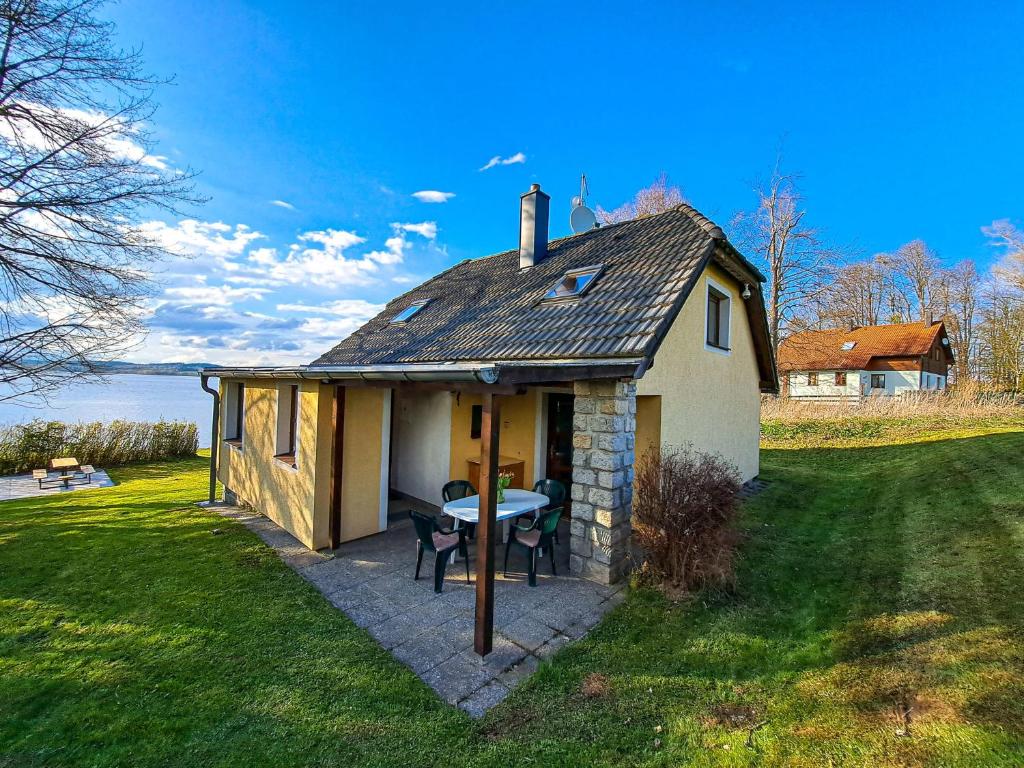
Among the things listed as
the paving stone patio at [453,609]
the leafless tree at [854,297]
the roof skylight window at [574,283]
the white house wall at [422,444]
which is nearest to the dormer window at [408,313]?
the white house wall at [422,444]

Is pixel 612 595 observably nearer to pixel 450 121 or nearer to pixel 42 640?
pixel 42 640

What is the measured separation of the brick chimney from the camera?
1070 centimetres

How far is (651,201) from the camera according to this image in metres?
20.1

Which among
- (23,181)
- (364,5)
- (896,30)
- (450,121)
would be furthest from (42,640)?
(896,30)

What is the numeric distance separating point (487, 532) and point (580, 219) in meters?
9.62

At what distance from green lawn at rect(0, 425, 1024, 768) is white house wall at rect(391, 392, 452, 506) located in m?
3.39

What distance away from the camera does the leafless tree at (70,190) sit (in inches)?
268

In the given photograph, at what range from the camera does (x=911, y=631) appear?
3.81 m

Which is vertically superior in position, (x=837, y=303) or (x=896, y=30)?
(x=896, y=30)

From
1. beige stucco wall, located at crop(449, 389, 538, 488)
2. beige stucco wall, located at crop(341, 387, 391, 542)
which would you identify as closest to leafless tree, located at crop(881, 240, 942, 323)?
beige stucco wall, located at crop(449, 389, 538, 488)

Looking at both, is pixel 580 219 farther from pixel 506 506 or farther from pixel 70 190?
pixel 70 190

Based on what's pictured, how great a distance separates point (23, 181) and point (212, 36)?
3.88m

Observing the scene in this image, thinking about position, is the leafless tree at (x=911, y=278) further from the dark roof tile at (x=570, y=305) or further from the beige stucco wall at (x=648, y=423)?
the beige stucco wall at (x=648, y=423)

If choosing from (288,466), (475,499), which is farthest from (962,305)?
(288,466)
